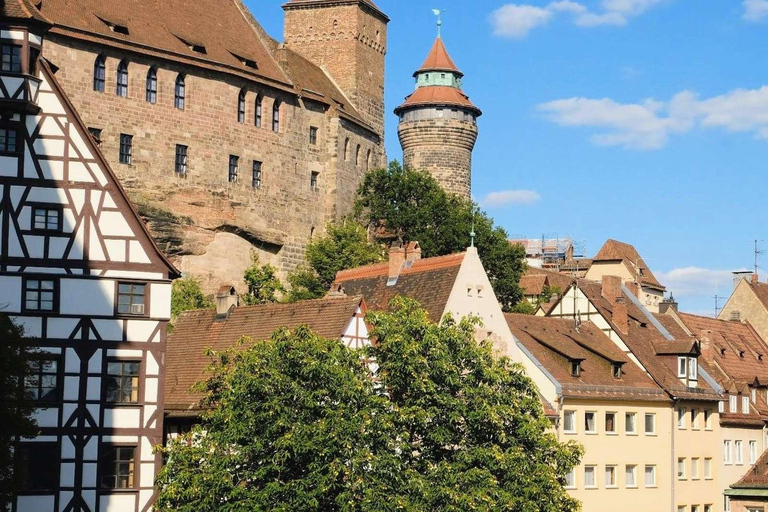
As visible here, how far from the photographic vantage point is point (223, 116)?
75.9 metres

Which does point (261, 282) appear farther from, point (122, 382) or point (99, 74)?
point (122, 382)

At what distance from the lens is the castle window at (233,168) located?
3012 inches

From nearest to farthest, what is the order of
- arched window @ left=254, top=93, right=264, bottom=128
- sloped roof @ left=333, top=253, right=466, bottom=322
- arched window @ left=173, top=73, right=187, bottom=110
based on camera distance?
sloped roof @ left=333, top=253, right=466, bottom=322, arched window @ left=173, top=73, right=187, bottom=110, arched window @ left=254, top=93, right=264, bottom=128

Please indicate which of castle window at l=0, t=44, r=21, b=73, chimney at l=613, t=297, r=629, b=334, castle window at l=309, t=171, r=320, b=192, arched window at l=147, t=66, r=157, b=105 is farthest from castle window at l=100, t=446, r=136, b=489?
castle window at l=309, t=171, r=320, b=192

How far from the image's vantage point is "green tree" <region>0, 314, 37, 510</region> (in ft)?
114

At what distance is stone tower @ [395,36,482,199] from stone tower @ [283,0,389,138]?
5261 mm

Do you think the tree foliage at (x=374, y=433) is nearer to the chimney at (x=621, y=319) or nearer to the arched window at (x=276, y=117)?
the chimney at (x=621, y=319)

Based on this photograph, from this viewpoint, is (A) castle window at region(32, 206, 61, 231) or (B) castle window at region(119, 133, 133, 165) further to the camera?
(B) castle window at region(119, 133, 133, 165)

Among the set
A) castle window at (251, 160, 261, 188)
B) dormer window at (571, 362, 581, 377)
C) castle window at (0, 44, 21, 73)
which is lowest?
dormer window at (571, 362, 581, 377)

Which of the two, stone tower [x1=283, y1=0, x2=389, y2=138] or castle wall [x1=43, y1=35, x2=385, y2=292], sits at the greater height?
stone tower [x1=283, y1=0, x2=389, y2=138]

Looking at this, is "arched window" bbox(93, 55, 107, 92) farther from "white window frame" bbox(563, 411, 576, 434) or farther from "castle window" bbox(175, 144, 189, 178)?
"white window frame" bbox(563, 411, 576, 434)

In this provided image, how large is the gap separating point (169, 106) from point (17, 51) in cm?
2824

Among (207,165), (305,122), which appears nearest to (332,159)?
(305,122)

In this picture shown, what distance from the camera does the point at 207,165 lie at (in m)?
75.3
